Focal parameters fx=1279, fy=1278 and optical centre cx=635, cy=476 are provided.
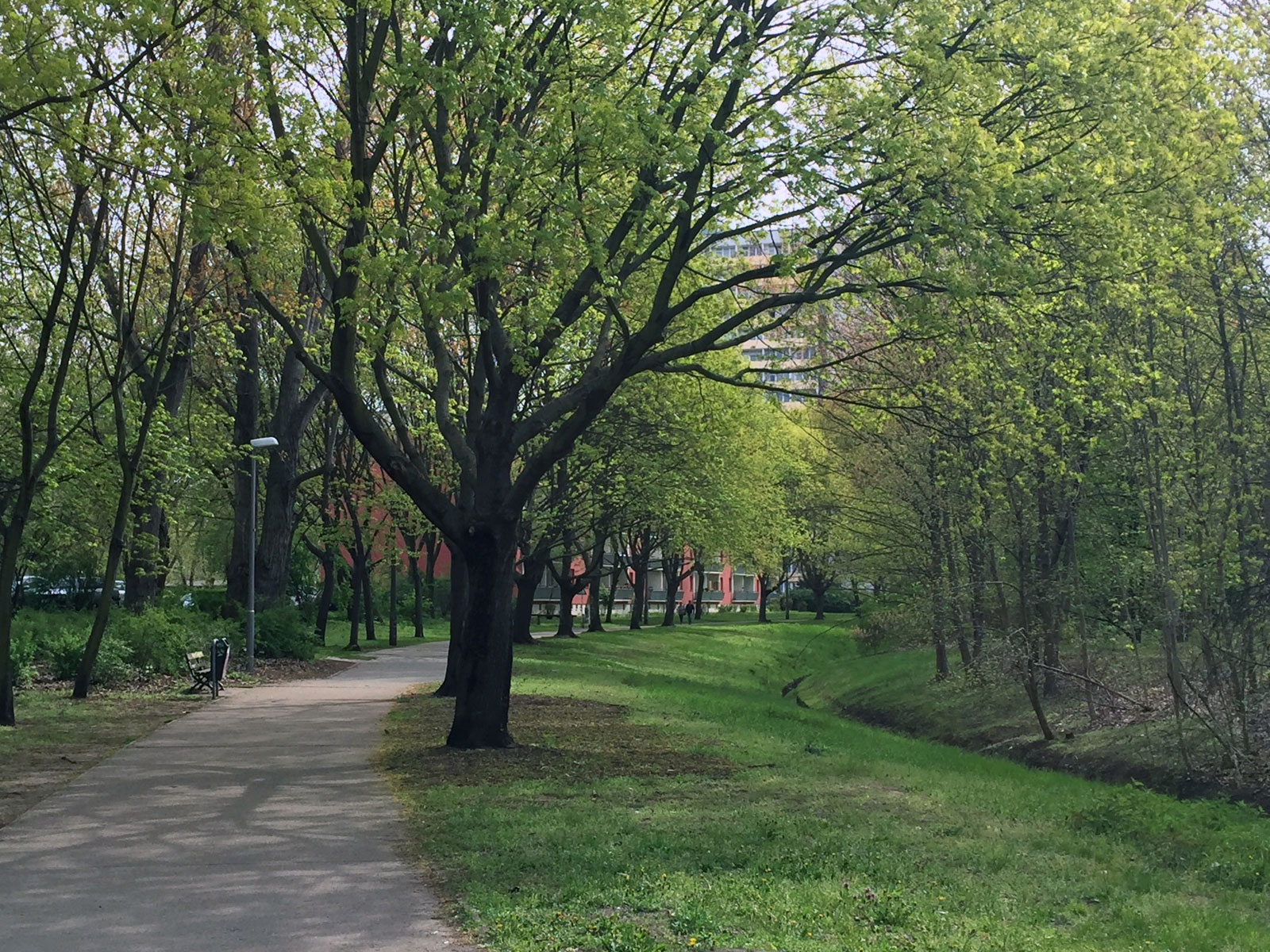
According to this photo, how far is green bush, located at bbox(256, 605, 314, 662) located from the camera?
95.2 feet

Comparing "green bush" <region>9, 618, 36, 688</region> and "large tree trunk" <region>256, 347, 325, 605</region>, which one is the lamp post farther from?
"green bush" <region>9, 618, 36, 688</region>

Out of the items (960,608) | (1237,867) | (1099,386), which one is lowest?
(1237,867)

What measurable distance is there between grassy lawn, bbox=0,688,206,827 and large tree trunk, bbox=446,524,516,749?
3.94 meters

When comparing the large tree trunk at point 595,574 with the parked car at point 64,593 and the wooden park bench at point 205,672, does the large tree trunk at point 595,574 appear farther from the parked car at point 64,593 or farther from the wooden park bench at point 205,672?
the wooden park bench at point 205,672

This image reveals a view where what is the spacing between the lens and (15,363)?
2403cm

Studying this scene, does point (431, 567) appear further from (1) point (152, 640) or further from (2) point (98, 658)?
(2) point (98, 658)

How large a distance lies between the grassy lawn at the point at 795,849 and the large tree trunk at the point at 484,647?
0.39 meters

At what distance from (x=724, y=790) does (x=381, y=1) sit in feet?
27.0

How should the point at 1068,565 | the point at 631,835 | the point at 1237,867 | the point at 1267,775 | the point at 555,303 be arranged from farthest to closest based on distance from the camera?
the point at 1068,565, the point at 555,303, the point at 1267,775, the point at 1237,867, the point at 631,835

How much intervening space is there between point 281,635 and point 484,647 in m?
16.3

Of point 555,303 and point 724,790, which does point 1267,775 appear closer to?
point 724,790

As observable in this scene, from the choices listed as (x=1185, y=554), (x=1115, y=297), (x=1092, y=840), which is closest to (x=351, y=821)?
(x=1092, y=840)

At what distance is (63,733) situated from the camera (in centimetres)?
1588

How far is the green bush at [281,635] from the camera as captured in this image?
95.2 feet
